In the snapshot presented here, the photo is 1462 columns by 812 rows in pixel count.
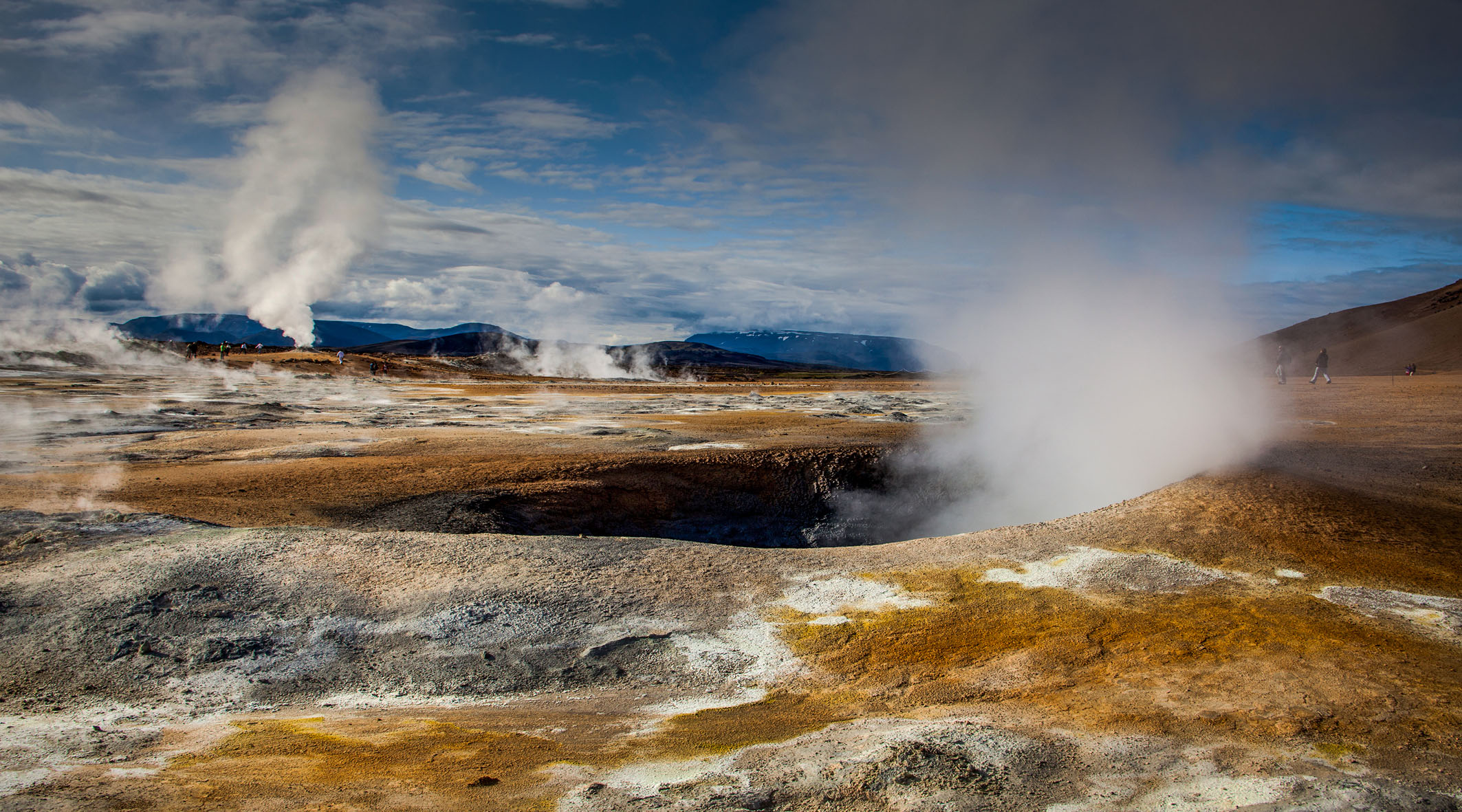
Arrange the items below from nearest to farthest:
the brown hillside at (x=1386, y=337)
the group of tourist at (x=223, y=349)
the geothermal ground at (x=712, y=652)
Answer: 1. the geothermal ground at (x=712, y=652)
2. the group of tourist at (x=223, y=349)
3. the brown hillside at (x=1386, y=337)

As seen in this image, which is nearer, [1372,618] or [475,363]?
[1372,618]

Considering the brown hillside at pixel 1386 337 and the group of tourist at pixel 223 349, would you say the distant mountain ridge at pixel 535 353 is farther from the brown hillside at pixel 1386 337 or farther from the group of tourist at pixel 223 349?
the brown hillside at pixel 1386 337

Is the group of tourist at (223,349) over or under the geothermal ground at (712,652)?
over

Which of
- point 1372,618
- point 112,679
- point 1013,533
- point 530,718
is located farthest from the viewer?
point 1013,533

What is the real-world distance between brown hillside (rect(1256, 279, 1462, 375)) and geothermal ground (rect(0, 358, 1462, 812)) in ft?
159

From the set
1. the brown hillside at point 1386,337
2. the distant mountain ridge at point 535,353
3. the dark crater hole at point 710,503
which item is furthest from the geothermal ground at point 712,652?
the distant mountain ridge at point 535,353

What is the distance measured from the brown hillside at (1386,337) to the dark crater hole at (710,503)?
43.5 metres

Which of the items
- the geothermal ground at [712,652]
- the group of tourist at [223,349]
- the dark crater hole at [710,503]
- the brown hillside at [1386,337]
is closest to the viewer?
the geothermal ground at [712,652]

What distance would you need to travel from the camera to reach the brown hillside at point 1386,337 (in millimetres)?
57875

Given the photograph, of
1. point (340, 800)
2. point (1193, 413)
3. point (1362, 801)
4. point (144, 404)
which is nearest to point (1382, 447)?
point (1193, 413)

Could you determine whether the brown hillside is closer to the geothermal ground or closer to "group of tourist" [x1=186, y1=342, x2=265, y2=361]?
the geothermal ground

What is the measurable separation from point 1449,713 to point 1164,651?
1.46 meters

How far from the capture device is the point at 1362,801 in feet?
11.0

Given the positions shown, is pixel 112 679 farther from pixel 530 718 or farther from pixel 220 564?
pixel 530 718
